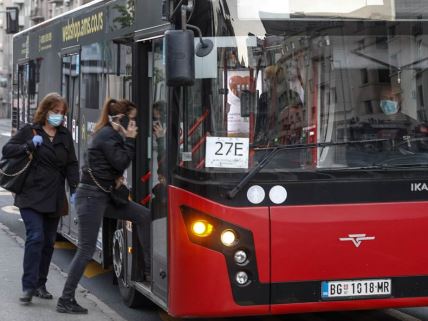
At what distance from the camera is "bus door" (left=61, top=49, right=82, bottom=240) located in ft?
27.0

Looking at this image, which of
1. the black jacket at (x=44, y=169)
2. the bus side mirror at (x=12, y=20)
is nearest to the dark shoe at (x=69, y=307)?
the black jacket at (x=44, y=169)

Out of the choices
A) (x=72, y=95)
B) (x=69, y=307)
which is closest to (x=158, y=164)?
(x=69, y=307)

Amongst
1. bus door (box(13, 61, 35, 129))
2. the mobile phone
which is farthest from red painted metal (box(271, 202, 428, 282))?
bus door (box(13, 61, 35, 129))

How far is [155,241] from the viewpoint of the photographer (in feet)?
18.8

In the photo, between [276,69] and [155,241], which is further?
[155,241]

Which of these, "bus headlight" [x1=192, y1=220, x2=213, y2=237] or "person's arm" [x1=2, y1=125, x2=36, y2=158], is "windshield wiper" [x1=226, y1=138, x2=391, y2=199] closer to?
"bus headlight" [x1=192, y1=220, x2=213, y2=237]

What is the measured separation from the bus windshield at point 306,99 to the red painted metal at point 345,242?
0.29 meters

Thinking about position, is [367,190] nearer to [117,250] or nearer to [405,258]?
[405,258]

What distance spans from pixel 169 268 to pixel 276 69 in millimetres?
1495

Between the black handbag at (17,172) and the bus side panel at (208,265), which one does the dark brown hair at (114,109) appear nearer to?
the black handbag at (17,172)

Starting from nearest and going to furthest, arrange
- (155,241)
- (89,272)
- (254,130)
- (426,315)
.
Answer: (254,130) < (155,241) < (426,315) < (89,272)

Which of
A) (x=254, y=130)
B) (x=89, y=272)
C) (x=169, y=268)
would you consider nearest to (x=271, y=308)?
(x=169, y=268)

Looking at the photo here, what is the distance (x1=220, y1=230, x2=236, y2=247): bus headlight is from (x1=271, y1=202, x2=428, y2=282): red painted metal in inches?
9.7

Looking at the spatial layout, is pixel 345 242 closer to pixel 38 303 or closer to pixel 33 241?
pixel 33 241
